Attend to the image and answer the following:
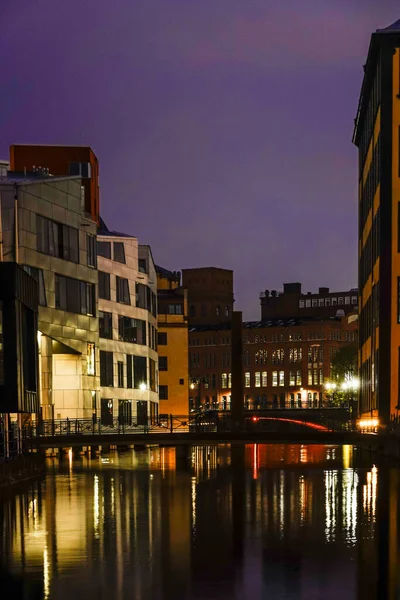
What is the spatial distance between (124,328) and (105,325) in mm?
4795

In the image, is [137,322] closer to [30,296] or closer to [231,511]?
[30,296]

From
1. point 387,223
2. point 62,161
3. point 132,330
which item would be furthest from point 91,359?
point 62,161

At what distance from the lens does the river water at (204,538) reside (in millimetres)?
22969

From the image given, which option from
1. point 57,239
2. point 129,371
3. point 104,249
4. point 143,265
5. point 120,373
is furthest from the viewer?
point 143,265

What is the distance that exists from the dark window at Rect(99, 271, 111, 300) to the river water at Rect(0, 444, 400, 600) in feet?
174

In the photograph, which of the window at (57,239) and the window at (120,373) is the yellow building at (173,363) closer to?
the window at (120,373)

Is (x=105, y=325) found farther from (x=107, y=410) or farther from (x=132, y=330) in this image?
(x=107, y=410)

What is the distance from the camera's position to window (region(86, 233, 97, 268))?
92000 mm

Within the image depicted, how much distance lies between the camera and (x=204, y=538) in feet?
101

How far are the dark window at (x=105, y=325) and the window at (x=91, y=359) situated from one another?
49.5 ft

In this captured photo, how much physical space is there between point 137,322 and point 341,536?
86131 millimetres

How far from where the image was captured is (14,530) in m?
32.6

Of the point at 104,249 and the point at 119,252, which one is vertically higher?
the point at 104,249

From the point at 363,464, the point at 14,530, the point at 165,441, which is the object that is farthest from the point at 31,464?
the point at 14,530
